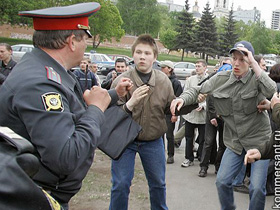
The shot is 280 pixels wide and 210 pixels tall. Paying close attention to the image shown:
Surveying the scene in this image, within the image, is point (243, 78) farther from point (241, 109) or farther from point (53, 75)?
point (53, 75)

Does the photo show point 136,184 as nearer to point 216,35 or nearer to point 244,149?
point 244,149

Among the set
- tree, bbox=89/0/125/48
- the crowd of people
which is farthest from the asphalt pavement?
tree, bbox=89/0/125/48

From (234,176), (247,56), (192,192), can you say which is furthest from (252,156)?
(192,192)

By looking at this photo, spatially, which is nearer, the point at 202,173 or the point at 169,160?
the point at 202,173

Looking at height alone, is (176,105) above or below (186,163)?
above

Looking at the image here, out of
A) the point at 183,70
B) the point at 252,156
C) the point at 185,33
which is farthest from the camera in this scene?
the point at 185,33

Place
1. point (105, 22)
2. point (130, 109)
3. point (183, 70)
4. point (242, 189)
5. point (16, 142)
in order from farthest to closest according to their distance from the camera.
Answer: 1. point (105, 22)
2. point (183, 70)
3. point (242, 189)
4. point (130, 109)
5. point (16, 142)

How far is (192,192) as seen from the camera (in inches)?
205

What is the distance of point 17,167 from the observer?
40.3 inches

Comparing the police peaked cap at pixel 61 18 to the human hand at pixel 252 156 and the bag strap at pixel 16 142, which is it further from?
the human hand at pixel 252 156

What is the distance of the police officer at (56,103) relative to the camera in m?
1.76

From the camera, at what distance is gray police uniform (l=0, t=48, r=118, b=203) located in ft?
5.74

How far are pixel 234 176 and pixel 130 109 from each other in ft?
4.48

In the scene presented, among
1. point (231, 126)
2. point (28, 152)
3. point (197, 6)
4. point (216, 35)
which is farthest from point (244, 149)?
point (197, 6)
